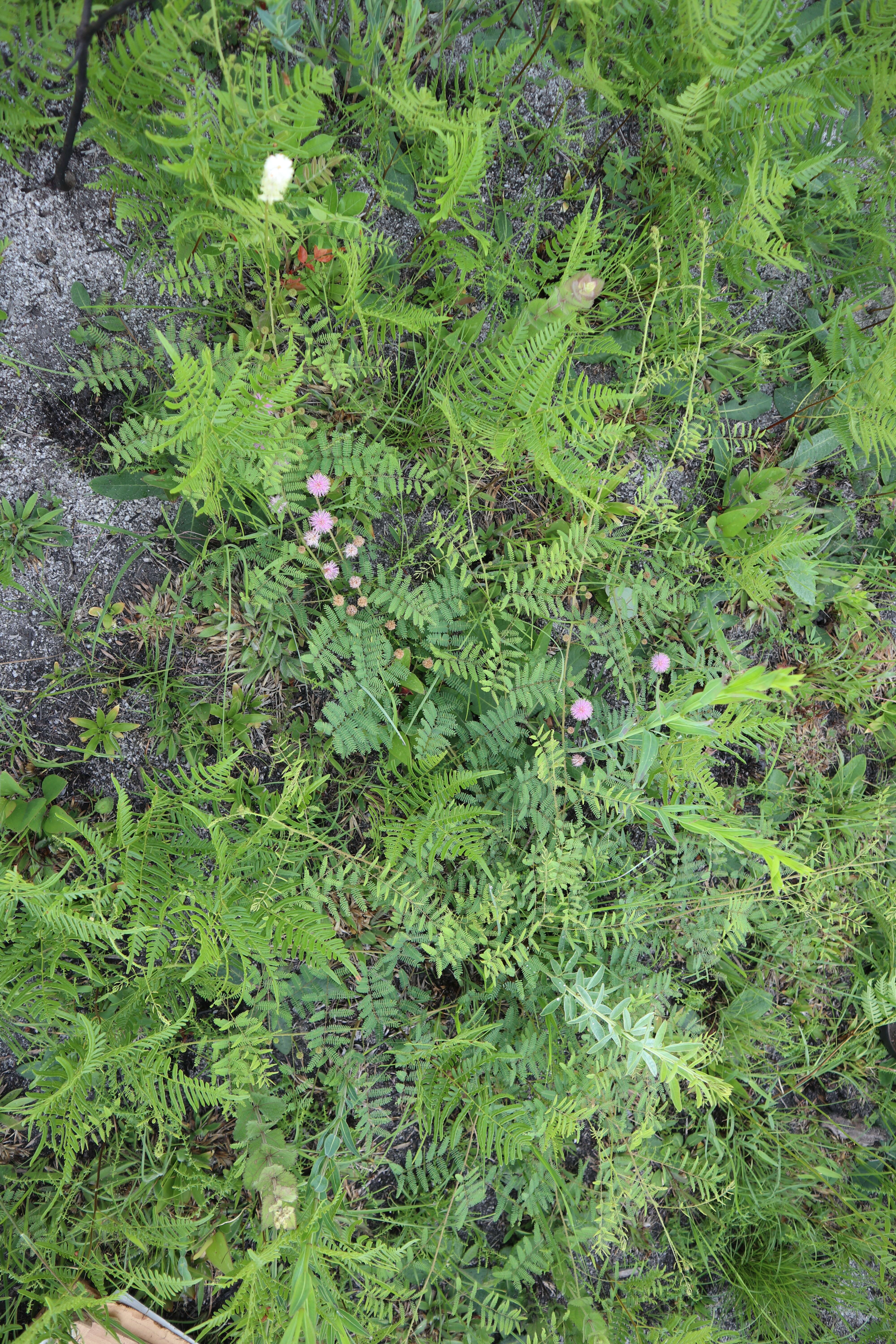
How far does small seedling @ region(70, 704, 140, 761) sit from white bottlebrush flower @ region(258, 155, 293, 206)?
4.18ft

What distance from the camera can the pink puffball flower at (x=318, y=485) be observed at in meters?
1.84

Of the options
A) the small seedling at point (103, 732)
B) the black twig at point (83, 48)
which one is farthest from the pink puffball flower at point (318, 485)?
the black twig at point (83, 48)

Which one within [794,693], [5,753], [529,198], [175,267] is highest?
[529,198]

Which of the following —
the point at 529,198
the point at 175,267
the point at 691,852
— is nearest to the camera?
the point at 175,267

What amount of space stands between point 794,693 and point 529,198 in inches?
66.4

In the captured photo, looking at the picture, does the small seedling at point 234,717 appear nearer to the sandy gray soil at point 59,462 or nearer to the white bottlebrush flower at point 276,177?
the sandy gray soil at point 59,462

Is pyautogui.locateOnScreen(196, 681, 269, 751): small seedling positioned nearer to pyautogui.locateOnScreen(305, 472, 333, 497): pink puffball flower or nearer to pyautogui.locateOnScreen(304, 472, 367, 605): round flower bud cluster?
pyautogui.locateOnScreen(304, 472, 367, 605): round flower bud cluster

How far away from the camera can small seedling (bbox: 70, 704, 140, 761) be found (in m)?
1.92

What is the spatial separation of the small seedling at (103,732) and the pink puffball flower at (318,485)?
2.44ft

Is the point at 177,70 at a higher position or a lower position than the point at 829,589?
higher

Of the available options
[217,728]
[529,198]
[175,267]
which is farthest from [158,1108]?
[529,198]

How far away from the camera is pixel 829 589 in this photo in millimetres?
2424

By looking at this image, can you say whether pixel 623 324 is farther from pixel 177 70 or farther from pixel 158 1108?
pixel 158 1108

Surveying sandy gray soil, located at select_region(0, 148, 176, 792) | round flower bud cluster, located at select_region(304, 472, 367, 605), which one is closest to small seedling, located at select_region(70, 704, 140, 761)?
sandy gray soil, located at select_region(0, 148, 176, 792)
